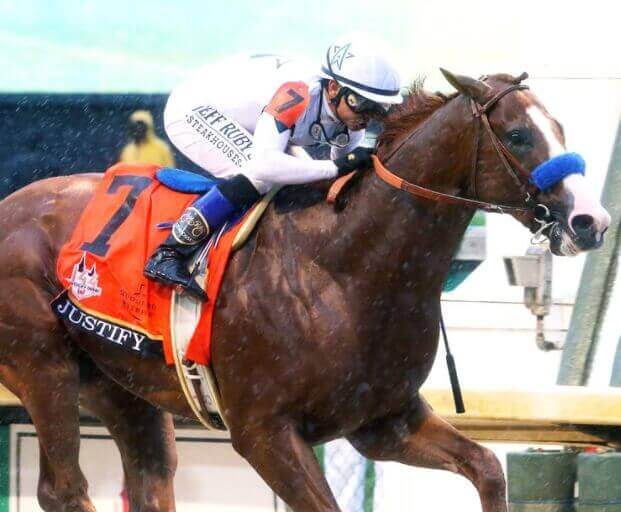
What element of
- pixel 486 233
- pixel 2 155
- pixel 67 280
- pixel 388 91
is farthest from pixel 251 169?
pixel 2 155

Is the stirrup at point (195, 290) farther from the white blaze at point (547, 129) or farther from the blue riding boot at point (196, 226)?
the white blaze at point (547, 129)

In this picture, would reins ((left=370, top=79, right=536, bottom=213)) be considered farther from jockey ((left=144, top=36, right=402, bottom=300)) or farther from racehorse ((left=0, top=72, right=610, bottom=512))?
jockey ((left=144, top=36, right=402, bottom=300))

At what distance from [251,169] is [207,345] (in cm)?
59

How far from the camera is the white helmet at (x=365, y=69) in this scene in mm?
4121

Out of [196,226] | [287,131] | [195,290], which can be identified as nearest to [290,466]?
[195,290]

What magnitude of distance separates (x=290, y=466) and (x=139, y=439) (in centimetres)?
109

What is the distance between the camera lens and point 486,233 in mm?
7570

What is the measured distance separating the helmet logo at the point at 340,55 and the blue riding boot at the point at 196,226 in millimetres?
471

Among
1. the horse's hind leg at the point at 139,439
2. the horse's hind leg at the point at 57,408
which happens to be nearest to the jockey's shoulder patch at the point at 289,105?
the horse's hind leg at the point at 57,408

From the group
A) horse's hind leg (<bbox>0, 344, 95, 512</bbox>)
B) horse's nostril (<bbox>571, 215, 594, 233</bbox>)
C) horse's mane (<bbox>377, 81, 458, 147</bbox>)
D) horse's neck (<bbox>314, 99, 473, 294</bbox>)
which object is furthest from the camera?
horse's hind leg (<bbox>0, 344, 95, 512</bbox>)

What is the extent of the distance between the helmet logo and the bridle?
423 mm

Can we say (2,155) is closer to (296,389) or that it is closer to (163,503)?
(163,503)

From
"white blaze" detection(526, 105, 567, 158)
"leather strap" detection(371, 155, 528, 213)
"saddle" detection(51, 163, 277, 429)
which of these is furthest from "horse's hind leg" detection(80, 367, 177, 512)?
"white blaze" detection(526, 105, 567, 158)

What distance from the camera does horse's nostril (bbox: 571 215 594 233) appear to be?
3.61 meters
